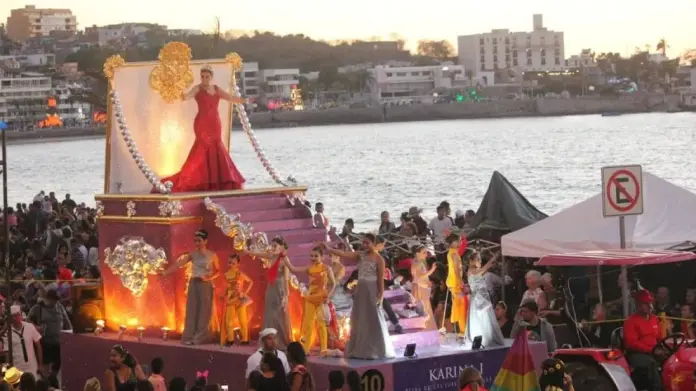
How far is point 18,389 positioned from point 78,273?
10.2 meters

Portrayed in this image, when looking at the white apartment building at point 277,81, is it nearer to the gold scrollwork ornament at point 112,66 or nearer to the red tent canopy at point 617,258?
the gold scrollwork ornament at point 112,66

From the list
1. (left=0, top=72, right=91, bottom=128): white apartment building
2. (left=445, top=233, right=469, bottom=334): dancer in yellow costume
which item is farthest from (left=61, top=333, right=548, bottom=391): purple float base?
(left=0, top=72, right=91, bottom=128): white apartment building

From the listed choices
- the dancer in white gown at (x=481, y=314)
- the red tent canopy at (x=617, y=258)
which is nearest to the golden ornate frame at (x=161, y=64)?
the dancer in white gown at (x=481, y=314)

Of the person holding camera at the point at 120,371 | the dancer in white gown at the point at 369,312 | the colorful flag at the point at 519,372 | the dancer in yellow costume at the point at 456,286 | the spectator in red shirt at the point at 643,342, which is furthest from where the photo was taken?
the dancer in yellow costume at the point at 456,286

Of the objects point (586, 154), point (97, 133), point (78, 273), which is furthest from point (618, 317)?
point (97, 133)

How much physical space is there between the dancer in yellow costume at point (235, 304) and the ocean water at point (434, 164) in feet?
135

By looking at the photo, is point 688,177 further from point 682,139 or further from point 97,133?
point 97,133

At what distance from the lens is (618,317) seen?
2027 cm

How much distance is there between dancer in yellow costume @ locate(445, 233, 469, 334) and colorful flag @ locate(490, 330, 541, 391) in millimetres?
4369

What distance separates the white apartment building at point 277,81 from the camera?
188 meters

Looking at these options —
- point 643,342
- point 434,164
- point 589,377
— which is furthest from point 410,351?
point 434,164

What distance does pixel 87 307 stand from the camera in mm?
21531

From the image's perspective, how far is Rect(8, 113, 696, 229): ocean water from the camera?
77188mm

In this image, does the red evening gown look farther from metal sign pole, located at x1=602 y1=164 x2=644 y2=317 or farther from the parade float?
metal sign pole, located at x1=602 y1=164 x2=644 y2=317
